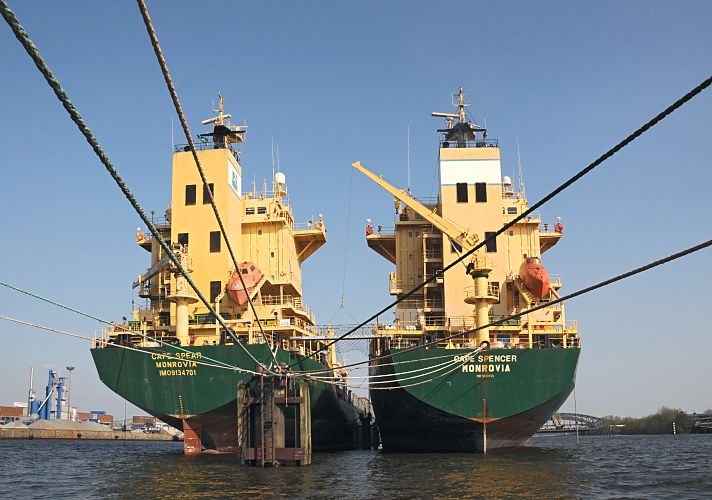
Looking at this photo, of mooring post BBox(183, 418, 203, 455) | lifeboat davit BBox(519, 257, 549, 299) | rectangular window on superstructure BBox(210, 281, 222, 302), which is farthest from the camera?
rectangular window on superstructure BBox(210, 281, 222, 302)

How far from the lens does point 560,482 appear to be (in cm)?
1952

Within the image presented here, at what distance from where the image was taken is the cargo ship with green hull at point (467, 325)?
26.4 metres

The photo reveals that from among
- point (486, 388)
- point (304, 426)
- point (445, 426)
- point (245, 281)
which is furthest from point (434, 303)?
point (304, 426)

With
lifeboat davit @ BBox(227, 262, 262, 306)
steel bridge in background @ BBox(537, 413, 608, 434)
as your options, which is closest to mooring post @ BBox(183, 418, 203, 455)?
lifeboat davit @ BBox(227, 262, 262, 306)

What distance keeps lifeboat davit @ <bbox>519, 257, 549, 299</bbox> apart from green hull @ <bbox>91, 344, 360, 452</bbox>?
9919mm

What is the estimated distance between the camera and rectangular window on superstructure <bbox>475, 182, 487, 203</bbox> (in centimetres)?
3384

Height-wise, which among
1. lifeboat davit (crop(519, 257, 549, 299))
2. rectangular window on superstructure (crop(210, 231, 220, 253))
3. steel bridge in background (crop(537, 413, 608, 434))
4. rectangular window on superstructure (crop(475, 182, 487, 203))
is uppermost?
rectangular window on superstructure (crop(475, 182, 487, 203))

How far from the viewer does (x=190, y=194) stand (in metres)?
34.5

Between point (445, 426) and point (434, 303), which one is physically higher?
point (434, 303)

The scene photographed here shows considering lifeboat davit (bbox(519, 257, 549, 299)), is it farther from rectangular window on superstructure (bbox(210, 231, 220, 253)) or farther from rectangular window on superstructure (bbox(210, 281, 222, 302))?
rectangular window on superstructure (bbox(210, 231, 220, 253))

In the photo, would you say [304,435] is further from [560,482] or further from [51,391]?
[51,391]

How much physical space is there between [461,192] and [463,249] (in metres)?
4.52

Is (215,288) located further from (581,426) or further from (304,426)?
(581,426)

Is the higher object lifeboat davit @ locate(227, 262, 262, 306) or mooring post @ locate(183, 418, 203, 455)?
lifeboat davit @ locate(227, 262, 262, 306)
